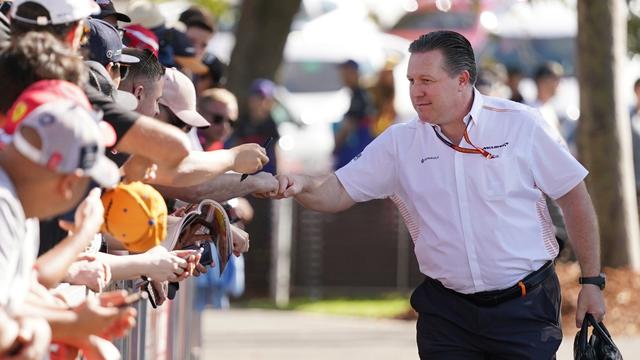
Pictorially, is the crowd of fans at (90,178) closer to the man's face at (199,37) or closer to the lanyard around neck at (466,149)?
the lanyard around neck at (466,149)

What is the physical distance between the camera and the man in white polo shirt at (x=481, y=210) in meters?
6.91

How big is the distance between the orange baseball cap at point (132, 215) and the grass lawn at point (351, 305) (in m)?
9.91

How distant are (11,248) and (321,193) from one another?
3.04 meters

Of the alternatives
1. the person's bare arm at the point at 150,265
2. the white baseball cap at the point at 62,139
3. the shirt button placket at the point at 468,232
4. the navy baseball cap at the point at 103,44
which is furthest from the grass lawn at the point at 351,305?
the white baseball cap at the point at 62,139

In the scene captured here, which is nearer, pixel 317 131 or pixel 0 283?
pixel 0 283

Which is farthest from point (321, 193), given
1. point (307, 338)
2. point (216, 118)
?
point (307, 338)

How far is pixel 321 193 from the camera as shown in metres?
7.30

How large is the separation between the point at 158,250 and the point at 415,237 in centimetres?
149

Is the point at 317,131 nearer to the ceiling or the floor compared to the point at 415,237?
nearer to the floor

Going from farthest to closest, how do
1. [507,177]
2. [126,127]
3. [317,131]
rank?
1. [317,131]
2. [507,177]
3. [126,127]

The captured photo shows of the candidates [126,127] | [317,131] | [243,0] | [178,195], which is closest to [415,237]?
[178,195]

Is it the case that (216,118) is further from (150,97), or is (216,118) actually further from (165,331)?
(150,97)

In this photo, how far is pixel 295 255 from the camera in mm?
16812

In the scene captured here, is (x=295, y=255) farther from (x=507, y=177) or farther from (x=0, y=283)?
(x=0, y=283)
